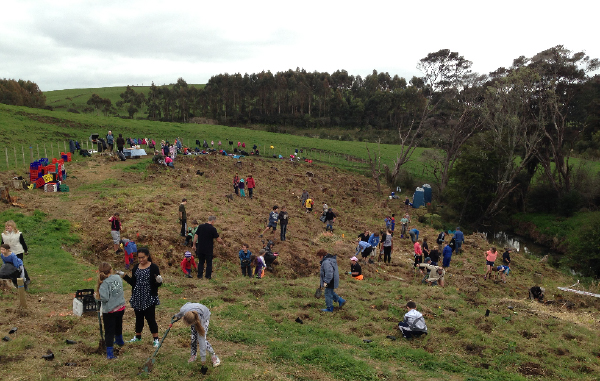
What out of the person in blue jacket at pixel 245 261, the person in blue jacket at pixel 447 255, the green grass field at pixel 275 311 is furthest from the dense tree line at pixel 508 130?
the person in blue jacket at pixel 245 261

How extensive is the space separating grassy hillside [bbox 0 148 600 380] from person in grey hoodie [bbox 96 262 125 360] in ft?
1.42

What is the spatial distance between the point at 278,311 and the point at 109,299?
5.04 meters

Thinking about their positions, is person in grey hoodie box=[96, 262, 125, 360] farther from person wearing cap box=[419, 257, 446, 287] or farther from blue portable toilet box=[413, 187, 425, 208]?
blue portable toilet box=[413, 187, 425, 208]

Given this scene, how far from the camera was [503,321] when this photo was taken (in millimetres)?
11430

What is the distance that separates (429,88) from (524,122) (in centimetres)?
1083

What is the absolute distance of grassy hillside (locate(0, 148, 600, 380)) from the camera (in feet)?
24.8

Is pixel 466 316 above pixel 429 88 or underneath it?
underneath

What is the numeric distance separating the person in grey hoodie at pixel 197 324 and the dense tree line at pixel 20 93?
6973cm

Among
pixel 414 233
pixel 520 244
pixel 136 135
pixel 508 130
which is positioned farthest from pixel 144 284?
pixel 136 135

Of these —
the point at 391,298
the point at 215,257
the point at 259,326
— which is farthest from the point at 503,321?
the point at 215,257

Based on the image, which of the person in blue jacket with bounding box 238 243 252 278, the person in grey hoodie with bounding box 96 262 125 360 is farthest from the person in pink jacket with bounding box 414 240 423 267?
the person in grey hoodie with bounding box 96 262 125 360

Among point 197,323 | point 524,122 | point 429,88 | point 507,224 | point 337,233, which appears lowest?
point 507,224

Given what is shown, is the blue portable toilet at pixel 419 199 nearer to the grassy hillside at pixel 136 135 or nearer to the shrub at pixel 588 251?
the grassy hillside at pixel 136 135

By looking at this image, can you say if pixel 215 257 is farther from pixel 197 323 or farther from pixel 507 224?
pixel 507 224
